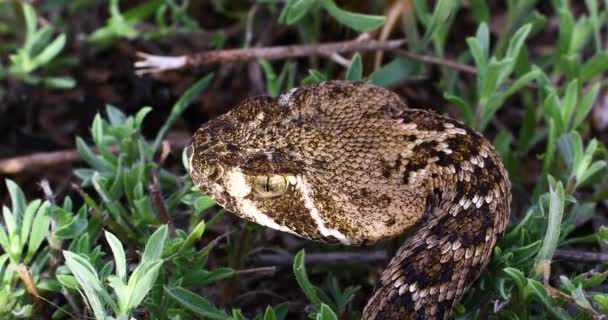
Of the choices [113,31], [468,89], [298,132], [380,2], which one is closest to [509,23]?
[468,89]

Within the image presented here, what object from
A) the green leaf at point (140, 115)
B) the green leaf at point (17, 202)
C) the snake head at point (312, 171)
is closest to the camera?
the snake head at point (312, 171)

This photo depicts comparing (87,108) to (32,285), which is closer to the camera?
(32,285)

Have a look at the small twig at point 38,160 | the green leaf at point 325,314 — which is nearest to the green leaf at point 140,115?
the small twig at point 38,160

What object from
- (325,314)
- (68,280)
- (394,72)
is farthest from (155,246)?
(394,72)

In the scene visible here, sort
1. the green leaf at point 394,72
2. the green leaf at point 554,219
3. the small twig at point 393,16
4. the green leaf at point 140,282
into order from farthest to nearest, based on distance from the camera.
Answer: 1. the small twig at point 393,16
2. the green leaf at point 394,72
3. the green leaf at point 554,219
4. the green leaf at point 140,282

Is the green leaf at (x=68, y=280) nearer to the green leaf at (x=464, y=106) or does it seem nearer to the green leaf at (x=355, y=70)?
the green leaf at (x=355, y=70)

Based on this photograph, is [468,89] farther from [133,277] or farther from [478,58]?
[133,277]

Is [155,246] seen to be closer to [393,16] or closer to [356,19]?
[356,19]
